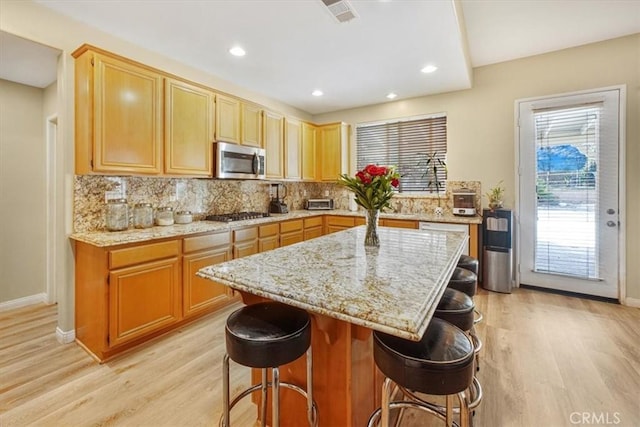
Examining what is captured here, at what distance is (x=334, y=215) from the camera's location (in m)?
4.66

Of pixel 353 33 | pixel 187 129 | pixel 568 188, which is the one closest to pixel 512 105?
pixel 568 188

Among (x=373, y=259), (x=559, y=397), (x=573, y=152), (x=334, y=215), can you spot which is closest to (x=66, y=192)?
(x=373, y=259)

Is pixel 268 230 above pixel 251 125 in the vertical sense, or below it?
below

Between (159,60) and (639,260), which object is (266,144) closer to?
(159,60)

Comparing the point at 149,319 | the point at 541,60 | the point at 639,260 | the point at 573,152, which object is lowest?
the point at 149,319

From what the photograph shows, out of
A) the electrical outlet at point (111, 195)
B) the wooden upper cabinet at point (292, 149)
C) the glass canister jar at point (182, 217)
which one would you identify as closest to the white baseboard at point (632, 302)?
the wooden upper cabinet at point (292, 149)

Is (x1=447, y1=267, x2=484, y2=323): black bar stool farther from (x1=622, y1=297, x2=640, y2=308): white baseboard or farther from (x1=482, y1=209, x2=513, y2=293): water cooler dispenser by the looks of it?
(x1=622, y1=297, x2=640, y2=308): white baseboard

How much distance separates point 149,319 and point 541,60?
5.13 metres

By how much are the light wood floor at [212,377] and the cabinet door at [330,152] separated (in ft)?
9.70

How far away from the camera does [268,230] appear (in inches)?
145

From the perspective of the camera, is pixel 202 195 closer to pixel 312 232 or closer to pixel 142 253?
pixel 142 253

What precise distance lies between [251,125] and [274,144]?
0.49 metres

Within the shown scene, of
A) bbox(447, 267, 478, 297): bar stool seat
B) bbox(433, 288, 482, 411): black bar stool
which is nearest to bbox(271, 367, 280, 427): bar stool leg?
bbox(433, 288, 482, 411): black bar stool

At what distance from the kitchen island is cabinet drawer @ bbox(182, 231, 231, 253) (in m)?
1.33
